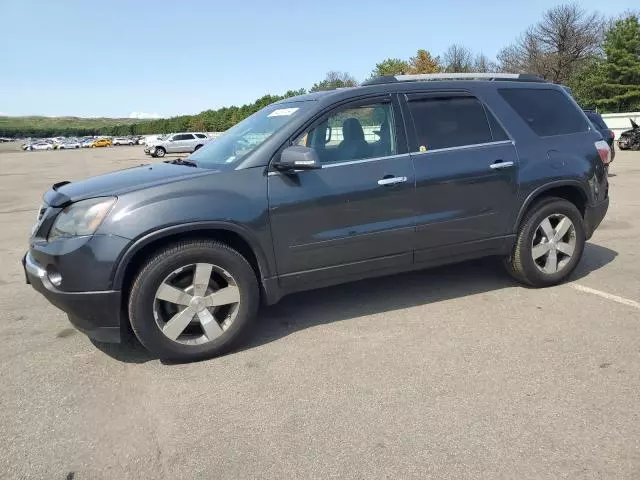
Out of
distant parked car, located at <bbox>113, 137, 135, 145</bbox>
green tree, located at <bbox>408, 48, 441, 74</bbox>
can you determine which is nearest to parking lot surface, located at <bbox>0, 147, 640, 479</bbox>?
green tree, located at <bbox>408, 48, 441, 74</bbox>

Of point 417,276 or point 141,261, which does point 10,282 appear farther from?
point 417,276

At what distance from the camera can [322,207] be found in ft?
12.8

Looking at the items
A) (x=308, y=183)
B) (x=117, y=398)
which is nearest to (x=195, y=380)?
(x=117, y=398)

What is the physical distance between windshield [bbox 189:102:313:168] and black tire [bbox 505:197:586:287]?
7.30 ft

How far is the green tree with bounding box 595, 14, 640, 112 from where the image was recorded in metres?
40.5

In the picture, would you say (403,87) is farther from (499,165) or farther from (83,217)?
(83,217)

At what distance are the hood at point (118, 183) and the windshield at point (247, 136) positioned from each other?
0.24m

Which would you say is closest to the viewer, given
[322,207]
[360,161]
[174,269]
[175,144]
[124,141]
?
[174,269]

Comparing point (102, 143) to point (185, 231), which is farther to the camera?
point (102, 143)

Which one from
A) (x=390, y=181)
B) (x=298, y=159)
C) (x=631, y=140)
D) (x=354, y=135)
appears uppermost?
(x=354, y=135)

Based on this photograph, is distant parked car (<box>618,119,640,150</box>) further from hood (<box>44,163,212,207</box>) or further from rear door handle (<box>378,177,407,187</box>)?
hood (<box>44,163,212,207</box>)

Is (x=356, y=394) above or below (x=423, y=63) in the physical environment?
below

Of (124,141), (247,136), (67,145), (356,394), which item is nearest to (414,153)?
(247,136)

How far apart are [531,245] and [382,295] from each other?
1.40m
